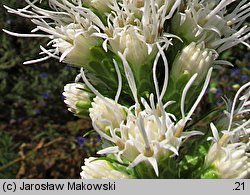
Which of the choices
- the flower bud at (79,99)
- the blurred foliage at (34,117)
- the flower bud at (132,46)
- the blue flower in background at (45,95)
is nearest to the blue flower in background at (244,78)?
the blurred foliage at (34,117)

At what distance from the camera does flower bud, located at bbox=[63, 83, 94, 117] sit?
183 centimetres

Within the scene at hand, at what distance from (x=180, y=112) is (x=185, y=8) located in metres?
0.33

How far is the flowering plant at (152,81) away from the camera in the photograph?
1559 millimetres

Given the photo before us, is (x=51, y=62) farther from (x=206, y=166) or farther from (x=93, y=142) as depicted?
(x=206, y=166)

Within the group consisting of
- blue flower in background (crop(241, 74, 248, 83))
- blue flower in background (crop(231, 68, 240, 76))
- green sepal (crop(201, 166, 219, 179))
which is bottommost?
blue flower in background (crop(231, 68, 240, 76))

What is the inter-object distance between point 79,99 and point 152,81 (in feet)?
0.92

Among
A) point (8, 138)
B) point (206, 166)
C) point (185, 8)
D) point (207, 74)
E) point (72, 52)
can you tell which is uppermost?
point (185, 8)

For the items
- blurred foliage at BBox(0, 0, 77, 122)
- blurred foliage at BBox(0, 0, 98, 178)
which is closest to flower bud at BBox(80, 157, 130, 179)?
blurred foliage at BBox(0, 0, 98, 178)

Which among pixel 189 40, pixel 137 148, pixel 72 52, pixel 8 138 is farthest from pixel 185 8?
pixel 8 138

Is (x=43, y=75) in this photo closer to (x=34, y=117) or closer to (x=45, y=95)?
(x=45, y=95)

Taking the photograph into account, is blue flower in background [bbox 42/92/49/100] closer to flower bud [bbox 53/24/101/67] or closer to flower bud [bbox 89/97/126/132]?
flower bud [bbox 53/24/101/67]

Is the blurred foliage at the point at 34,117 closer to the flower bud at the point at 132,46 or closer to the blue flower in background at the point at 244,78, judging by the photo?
the blue flower in background at the point at 244,78

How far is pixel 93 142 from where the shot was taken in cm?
396

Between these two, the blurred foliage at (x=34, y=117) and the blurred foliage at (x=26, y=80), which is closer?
the blurred foliage at (x=34, y=117)
